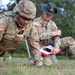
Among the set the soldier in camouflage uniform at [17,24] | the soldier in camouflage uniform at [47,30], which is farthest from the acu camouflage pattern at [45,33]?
the soldier in camouflage uniform at [17,24]

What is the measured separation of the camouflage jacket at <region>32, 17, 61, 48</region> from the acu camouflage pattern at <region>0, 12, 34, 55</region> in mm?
1492

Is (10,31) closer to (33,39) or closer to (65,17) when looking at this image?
(33,39)

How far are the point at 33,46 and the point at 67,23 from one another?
62.4 feet

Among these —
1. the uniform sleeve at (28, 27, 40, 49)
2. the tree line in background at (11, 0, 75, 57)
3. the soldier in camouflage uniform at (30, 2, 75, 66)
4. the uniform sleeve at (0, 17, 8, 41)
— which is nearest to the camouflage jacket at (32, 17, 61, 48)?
the soldier in camouflage uniform at (30, 2, 75, 66)

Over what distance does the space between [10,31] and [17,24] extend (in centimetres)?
16

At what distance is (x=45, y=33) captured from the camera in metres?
8.97

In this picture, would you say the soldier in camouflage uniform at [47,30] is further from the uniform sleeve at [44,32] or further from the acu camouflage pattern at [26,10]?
the acu camouflage pattern at [26,10]

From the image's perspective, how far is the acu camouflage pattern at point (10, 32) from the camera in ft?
22.8

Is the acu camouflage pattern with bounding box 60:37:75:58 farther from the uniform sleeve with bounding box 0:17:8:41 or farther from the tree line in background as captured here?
the tree line in background

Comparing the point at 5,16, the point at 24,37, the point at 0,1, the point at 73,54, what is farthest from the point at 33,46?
the point at 73,54

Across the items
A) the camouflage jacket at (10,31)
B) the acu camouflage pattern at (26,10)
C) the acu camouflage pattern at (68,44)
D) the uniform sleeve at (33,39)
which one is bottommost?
the acu camouflage pattern at (68,44)

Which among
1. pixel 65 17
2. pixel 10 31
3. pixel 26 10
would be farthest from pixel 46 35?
pixel 65 17

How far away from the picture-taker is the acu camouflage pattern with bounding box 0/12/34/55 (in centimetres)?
696

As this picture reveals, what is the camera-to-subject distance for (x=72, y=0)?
27.2m
